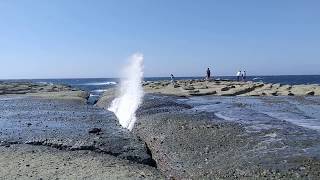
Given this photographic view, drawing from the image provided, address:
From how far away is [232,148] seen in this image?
48.9 feet

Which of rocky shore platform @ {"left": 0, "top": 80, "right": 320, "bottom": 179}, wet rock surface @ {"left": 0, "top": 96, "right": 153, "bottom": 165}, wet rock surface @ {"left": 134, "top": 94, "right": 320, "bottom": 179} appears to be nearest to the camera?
wet rock surface @ {"left": 134, "top": 94, "right": 320, "bottom": 179}

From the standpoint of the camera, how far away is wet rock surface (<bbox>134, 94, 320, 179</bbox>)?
39.9ft

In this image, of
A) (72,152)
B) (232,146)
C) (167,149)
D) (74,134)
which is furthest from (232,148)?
(74,134)

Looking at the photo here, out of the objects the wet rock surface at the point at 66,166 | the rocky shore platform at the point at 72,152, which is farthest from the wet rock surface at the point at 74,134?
the wet rock surface at the point at 66,166

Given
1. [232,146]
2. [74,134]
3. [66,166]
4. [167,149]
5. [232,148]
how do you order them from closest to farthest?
[66,166]
[232,148]
[232,146]
[167,149]
[74,134]

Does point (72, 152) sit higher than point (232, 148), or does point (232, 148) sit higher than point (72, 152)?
point (232, 148)

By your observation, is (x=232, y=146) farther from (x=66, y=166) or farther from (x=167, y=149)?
(x=66, y=166)

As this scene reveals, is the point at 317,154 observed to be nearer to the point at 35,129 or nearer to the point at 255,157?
the point at 255,157

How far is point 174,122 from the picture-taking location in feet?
68.8

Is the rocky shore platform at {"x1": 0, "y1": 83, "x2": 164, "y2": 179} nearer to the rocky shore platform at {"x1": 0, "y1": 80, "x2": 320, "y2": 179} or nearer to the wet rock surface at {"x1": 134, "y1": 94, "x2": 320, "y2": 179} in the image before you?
the rocky shore platform at {"x1": 0, "y1": 80, "x2": 320, "y2": 179}

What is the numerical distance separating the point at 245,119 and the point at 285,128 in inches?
151

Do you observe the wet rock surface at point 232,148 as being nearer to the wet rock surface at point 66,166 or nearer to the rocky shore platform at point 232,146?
the rocky shore platform at point 232,146

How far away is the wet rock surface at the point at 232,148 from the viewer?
12172 millimetres

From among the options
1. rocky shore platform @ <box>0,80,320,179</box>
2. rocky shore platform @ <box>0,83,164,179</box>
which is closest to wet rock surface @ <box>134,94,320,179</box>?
rocky shore platform @ <box>0,80,320,179</box>
